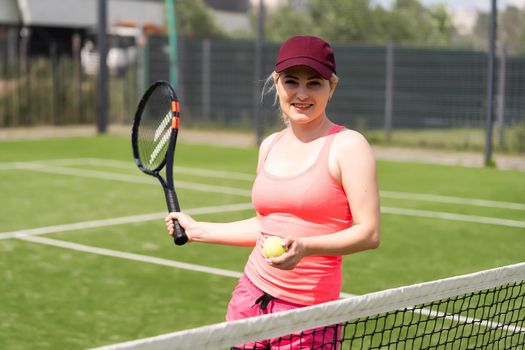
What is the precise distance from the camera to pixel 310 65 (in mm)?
3311

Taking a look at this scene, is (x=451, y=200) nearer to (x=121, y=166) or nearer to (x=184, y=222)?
(x=121, y=166)

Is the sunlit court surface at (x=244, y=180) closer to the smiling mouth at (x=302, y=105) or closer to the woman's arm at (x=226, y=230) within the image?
the smiling mouth at (x=302, y=105)

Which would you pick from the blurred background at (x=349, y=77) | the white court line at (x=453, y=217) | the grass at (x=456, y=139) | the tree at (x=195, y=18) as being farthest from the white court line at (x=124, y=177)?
the tree at (x=195, y=18)

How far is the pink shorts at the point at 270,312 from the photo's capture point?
342 centimetres

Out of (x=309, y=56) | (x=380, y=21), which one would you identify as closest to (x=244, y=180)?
(x=380, y=21)

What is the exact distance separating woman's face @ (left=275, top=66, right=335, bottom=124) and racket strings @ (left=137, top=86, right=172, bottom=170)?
3.75 feet

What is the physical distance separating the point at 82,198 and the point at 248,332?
9.61 meters

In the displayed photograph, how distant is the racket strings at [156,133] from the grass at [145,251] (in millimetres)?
1830

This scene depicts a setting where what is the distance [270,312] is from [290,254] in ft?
1.39

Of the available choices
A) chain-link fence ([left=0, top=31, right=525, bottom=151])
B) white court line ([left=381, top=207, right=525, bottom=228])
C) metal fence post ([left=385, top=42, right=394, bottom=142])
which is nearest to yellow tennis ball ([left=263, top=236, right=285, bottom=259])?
white court line ([left=381, top=207, right=525, bottom=228])

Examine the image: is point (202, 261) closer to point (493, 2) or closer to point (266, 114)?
point (493, 2)

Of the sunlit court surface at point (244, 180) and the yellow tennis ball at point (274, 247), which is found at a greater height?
the yellow tennis ball at point (274, 247)

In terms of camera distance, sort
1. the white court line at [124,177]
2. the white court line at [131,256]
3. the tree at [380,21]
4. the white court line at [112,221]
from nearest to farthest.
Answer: the white court line at [131,256] < the white court line at [112,221] < the white court line at [124,177] < the tree at [380,21]

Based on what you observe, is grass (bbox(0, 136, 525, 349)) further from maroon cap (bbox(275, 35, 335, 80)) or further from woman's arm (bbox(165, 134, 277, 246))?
maroon cap (bbox(275, 35, 335, 80))
